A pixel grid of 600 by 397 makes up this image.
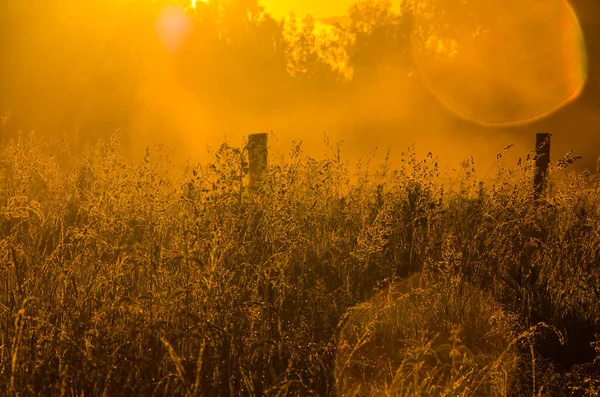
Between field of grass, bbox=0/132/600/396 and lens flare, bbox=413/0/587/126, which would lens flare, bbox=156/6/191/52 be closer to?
lens flare, bbox=413/0/587/126

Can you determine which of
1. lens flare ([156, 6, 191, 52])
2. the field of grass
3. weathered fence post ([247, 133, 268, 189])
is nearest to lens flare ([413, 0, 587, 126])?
lens flare ([156, 6, 191, 52])

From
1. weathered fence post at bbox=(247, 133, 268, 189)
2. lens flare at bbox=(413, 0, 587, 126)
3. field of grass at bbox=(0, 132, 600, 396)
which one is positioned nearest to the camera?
field of grass at bbox=(0, 132, 600, 396)

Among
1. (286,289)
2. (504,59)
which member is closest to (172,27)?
(504,59)

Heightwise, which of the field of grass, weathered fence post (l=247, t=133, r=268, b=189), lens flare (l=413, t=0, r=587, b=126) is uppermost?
lens flare (l=413, t=0, r=587, b=126)

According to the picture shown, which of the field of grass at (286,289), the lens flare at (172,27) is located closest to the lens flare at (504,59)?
the lens flare at (172,27)

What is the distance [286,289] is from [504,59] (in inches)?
1700

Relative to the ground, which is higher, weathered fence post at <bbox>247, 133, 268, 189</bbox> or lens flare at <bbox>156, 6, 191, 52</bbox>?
lens flare at <bbox>156, 6, 191, 52</bbox>

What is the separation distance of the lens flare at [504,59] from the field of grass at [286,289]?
107ft

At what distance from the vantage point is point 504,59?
45375 mm

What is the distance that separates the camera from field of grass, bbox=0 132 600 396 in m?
3.37

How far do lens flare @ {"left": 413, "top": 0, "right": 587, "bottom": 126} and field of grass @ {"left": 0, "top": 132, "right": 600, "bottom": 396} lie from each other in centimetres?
3270

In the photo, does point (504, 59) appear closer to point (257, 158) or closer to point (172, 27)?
point (172, 27)

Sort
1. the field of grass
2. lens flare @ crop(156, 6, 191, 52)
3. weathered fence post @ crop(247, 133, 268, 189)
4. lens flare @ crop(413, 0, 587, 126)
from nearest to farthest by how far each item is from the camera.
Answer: the field of grass
weathered fence post @ crop(247, 133, 268, 189)
lens flare @ crop(156, 6, 191, 52)
lens flare @ crop(413, 0, 587, 126)

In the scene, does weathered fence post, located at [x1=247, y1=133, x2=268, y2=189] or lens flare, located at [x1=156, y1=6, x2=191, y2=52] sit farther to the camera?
lens flare, located at [x1=156, y1=6, x2=191, y2=52]
